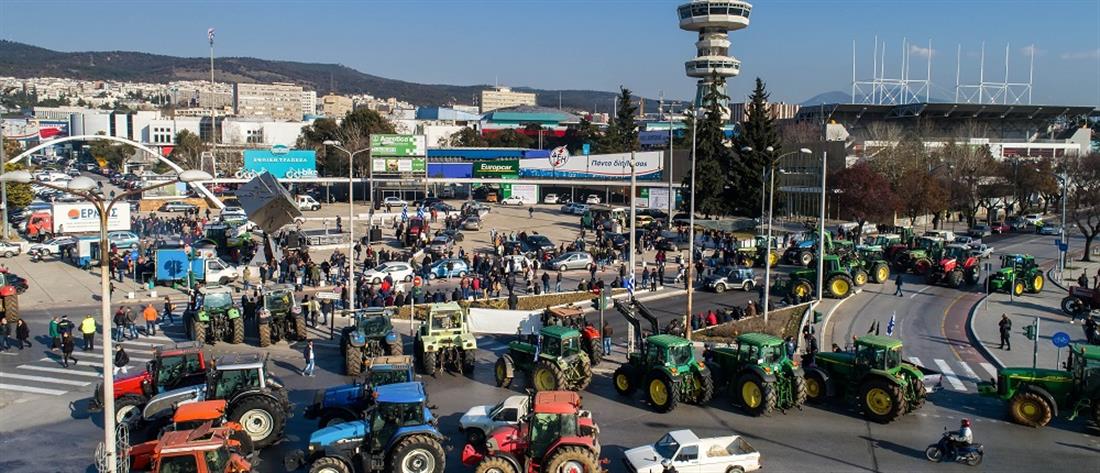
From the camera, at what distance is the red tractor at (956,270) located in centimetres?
3591

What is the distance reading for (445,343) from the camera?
21.3 metres

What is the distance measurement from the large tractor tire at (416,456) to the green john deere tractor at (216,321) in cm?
1343

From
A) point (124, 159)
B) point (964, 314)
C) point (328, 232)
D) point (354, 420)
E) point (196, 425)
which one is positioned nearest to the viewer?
point (196, 425)

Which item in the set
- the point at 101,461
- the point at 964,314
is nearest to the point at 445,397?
the point at 101,461

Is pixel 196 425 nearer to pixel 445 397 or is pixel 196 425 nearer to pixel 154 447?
pixel 154 447

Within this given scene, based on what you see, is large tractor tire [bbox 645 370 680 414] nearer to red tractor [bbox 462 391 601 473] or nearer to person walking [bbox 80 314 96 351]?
red tractor [bbox 462 391 601 473]

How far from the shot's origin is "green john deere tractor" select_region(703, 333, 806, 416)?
57.9ft

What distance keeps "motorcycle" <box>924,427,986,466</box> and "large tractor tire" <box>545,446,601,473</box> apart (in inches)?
262

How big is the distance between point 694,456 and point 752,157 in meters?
51.1

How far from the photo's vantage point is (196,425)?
14.2 metres

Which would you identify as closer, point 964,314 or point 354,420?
point 354,420

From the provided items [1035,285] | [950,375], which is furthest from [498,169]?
[950,375]

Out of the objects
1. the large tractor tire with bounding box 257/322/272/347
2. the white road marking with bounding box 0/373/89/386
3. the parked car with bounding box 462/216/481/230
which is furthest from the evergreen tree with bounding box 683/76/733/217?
the white road marking with bounding box 0/373/89/386

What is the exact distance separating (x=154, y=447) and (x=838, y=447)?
12161mm
